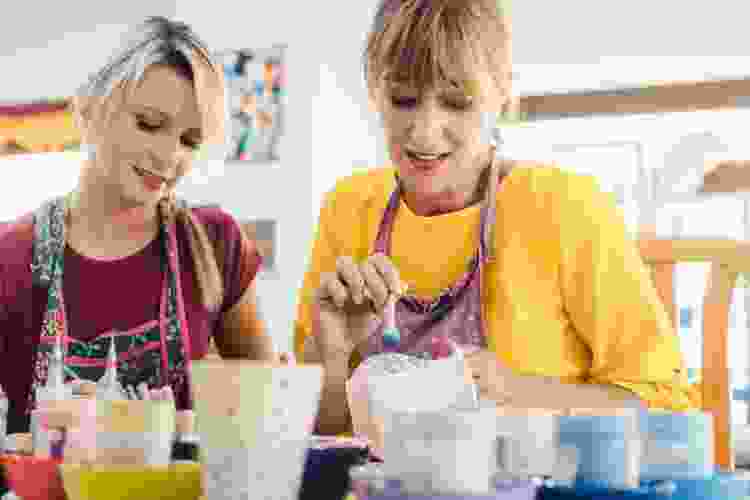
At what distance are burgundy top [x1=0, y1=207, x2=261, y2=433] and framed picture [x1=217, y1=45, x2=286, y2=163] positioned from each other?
2910mm

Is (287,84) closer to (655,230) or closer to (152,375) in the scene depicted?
(655,230)

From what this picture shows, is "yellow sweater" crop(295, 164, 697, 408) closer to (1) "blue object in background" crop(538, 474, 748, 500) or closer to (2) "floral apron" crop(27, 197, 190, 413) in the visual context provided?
(2) "floral apron" crop(27, 197, 190, 413)

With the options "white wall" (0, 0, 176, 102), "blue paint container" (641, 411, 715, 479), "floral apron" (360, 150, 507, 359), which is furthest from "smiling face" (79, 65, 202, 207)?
"white wall" (0, 0, 176, 102)

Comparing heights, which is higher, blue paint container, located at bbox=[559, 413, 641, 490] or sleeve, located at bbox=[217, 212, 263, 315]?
sleeve, located at bbox=[217, 212, 263, 315]

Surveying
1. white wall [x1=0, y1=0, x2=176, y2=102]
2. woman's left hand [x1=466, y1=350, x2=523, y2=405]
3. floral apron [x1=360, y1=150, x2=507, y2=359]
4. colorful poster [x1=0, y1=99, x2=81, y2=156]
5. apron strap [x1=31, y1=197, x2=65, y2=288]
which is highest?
white wall [x1=0, y1=0, x2=176, y2=102]

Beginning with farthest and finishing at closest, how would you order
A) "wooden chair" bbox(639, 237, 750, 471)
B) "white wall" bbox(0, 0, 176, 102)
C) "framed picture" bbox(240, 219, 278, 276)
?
1. "white wall" bbox(0, 0, 176, 102)
2. "framed picture" bbox(240, 219, 278, 276)
3. "wooden chair" bbox(639, 237, 750, 471)

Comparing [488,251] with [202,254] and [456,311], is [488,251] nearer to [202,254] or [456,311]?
[456,311]

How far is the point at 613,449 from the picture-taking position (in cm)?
64

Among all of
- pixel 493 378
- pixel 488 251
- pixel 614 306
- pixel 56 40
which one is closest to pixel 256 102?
pixel 56 40

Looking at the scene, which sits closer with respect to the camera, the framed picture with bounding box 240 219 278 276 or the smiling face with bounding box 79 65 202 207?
the smiling face with bounding box 79 65 202 207

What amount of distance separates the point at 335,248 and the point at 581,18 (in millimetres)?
3071

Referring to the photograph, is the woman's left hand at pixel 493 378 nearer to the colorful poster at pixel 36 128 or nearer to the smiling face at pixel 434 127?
the smiling face at pixel 434 127

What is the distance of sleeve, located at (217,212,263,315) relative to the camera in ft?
5.65

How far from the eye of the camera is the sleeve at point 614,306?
1296mm
